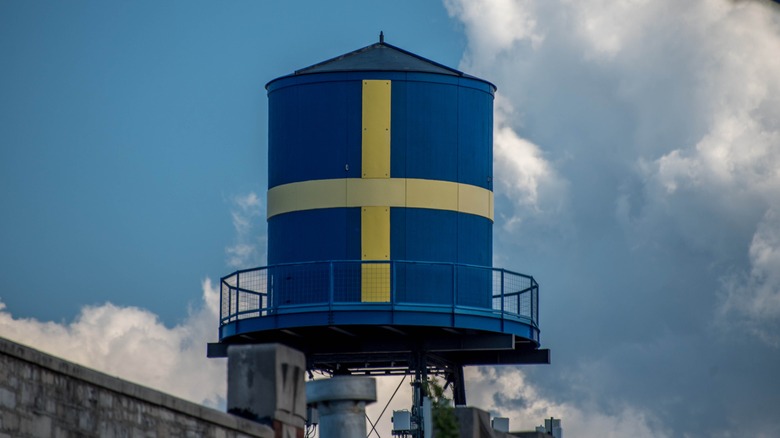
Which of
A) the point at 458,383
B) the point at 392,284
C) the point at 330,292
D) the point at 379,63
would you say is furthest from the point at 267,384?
the point at 458,383

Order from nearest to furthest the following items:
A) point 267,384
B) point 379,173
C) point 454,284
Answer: point 267,384
point 454,284
point 379,173

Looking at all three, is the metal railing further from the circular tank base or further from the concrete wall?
the concrete wall

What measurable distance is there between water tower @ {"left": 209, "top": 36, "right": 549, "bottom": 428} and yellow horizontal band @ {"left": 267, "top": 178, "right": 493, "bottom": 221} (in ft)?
0.06

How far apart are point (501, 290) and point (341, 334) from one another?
2940mm

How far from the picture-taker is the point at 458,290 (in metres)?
35.1

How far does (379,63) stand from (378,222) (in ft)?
9.49

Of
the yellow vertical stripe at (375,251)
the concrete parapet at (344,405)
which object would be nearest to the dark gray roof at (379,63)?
the yellow vertical stripe at (375,251)

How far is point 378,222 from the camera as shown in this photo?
35219 mm

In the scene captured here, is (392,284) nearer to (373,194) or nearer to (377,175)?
(373,194)

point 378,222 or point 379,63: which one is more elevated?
point 379,63

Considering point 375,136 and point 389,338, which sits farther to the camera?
point 389,338

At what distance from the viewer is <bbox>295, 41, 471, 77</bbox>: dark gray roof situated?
117 feet

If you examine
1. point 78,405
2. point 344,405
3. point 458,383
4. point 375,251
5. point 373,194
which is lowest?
point 78,405

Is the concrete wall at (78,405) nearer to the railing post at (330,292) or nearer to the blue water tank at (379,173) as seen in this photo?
the railing post at (330,292)
